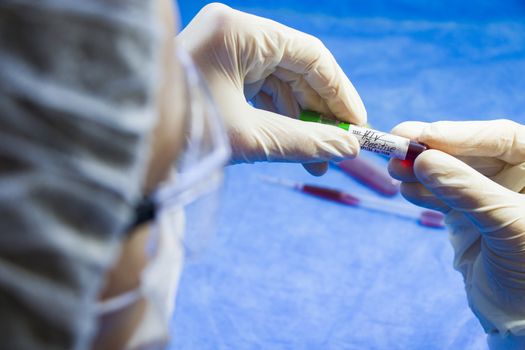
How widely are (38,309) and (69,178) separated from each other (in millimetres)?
105

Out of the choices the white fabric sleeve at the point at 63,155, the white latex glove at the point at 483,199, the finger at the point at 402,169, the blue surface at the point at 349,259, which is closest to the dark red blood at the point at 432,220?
the blue surface at the point at 349,259

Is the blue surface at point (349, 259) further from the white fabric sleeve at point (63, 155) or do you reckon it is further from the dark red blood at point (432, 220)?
the white fabric sleeve at point (63, 155)

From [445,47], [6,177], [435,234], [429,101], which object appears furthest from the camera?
[445,47]

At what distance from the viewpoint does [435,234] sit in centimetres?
163

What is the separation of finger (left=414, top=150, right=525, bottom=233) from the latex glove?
0.14 metres

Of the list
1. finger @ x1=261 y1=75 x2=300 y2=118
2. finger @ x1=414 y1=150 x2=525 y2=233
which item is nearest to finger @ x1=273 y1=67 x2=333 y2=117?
finger @ x1=261 y1=75 x2=300 y2=118

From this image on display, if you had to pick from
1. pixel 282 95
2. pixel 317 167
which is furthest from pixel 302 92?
pixel 317 167

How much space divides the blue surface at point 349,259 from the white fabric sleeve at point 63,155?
2.88ft

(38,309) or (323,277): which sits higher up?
(38,309)

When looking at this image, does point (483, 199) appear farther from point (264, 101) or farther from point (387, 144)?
point (264, 101)

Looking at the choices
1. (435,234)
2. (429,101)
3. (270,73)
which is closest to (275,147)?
(270,73)

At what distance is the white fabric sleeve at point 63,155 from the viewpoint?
477 millimetres

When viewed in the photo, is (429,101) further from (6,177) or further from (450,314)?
(6,177)

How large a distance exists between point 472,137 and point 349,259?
50 centimetres
